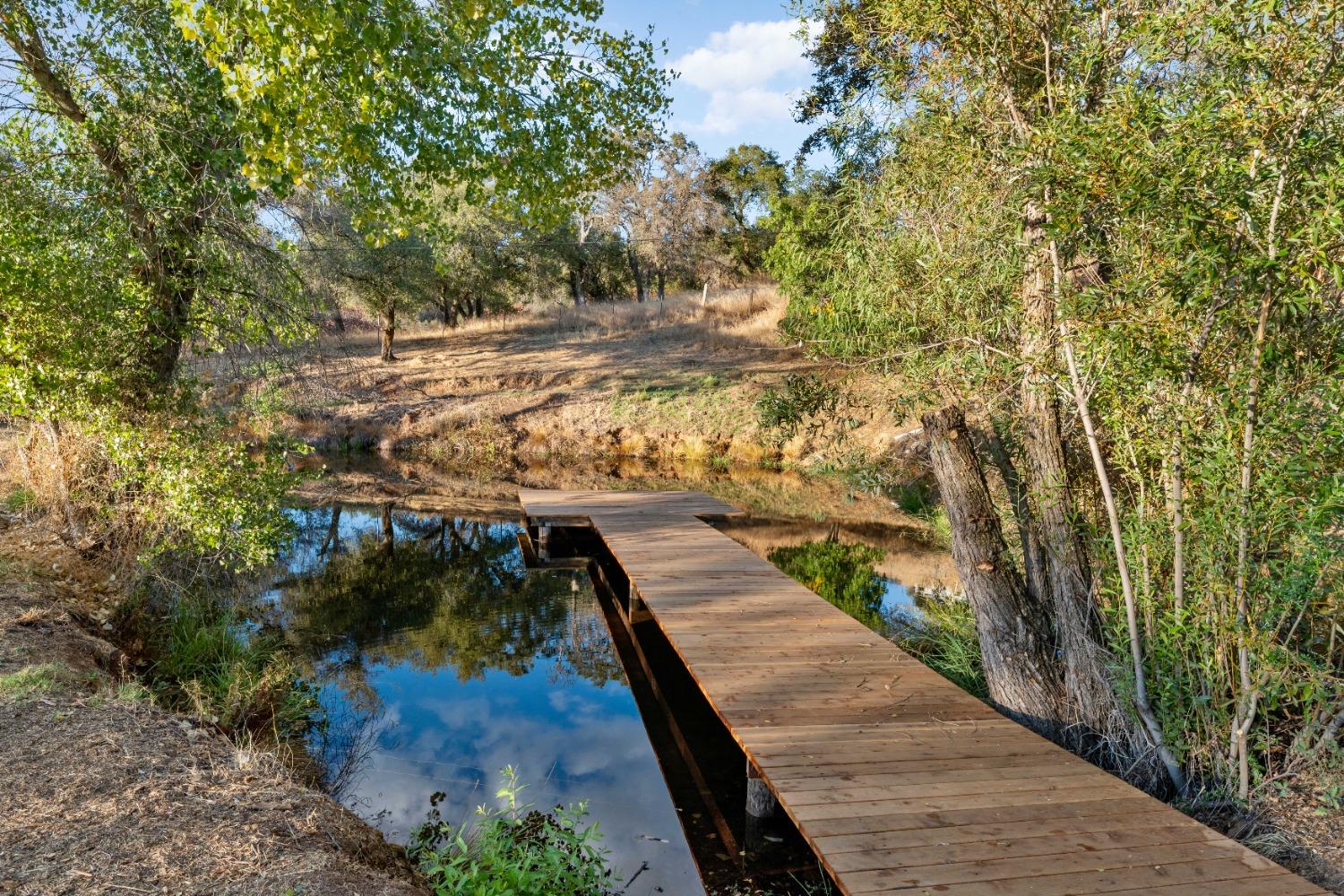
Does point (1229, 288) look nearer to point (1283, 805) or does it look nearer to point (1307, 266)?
point (1307, 266)

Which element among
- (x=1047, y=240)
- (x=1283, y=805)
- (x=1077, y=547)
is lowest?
(x=1283, y=805)

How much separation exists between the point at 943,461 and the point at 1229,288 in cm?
297

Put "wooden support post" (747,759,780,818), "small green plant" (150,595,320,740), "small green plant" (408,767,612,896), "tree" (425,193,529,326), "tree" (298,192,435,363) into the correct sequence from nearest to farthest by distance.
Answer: "small green plant" (408,767,612,896)
"wooden support post" (747,759,780,818)
"small green plant" (150,595,320,740)
"tree" (298,192,435,363)
"tree" (425,193,529,326)

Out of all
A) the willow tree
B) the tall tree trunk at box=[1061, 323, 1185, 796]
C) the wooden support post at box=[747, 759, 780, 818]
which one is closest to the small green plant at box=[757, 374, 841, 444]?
the willow tree

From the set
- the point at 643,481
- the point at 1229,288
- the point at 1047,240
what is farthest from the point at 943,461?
the point at 643,481

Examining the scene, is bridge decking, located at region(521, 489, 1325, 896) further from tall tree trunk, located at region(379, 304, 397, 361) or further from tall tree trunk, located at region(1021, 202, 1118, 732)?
tall tree trunk, located at region(379, 304, 397, 361)

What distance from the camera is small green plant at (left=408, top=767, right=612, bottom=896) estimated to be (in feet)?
13.0

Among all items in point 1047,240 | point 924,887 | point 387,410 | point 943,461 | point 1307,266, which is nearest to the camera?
point 924,887

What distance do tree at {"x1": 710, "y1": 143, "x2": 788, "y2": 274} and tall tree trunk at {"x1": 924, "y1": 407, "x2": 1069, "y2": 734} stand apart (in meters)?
27.0

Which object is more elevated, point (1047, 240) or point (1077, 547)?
point (1047, 240)

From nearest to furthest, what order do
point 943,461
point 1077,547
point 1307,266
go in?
point 1307,266 < point 1077,547 < point 943,461

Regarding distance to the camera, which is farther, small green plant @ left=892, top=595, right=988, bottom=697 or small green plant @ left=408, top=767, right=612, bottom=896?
small green plant @ left=892, top=595, right=988, bottom=697

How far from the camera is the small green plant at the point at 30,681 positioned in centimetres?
502

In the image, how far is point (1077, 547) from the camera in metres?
5.57
